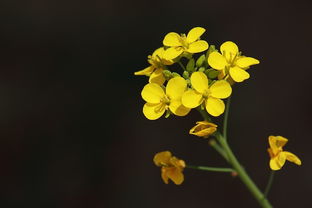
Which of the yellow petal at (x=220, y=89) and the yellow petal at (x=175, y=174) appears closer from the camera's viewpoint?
the yellow petal at (x=220, y=89)

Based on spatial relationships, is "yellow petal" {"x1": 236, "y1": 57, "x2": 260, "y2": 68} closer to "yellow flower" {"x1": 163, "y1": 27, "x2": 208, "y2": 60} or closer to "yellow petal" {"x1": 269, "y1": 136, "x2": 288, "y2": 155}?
"yellow flower" {"x1": 163, "y1": 27, "x2": 208, "y2": 60}

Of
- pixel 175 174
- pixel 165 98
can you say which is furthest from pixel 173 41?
pixel 175 174

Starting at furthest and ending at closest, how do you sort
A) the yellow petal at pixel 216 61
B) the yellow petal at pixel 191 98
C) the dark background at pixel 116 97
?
the dark background at pixel 116 97, the yellow petal at pixel 216 61, the yellow petal at pixel 191 98

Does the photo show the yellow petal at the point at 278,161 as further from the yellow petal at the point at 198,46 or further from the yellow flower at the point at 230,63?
the yellow petal at the point at 198,46

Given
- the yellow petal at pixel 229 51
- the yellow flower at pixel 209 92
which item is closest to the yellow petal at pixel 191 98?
the yellow flower at pixel 209 92

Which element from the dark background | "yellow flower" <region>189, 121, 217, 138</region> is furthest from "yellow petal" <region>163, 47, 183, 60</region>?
the dark background

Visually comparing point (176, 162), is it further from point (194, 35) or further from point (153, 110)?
point (194, 35)

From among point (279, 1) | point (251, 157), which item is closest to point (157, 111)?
point (251, 157)
